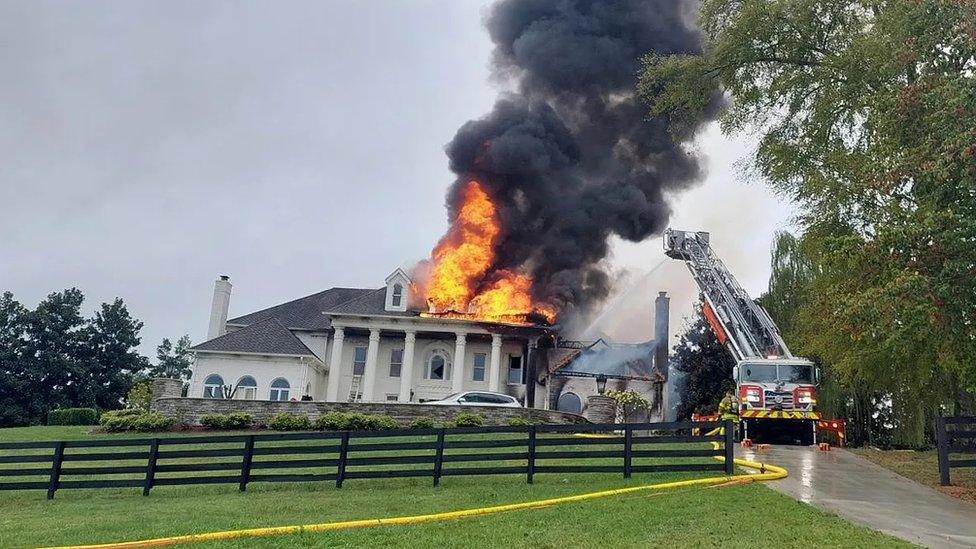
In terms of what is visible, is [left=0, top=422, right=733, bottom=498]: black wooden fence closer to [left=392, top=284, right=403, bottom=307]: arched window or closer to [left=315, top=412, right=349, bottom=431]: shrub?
[left=315, top=412, right=349, bottom=431]: shrub

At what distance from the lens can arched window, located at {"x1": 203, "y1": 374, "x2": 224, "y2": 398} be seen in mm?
31969

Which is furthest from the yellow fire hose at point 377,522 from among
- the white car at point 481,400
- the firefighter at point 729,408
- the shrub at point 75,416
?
the shrub at point 75,416

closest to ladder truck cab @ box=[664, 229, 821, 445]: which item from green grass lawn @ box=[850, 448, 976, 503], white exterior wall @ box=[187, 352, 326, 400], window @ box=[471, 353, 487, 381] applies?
green grass lawn @ box=[850, 448, 976, 503]

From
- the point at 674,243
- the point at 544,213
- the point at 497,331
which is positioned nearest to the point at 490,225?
the point at 544,213

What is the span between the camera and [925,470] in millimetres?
14641

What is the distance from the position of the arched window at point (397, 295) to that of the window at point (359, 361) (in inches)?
119

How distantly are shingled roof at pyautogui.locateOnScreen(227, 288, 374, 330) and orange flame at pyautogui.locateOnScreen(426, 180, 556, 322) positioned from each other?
4610mm

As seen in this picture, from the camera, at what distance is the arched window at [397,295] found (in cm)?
3494

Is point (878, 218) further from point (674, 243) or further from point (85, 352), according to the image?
point (85, 352)

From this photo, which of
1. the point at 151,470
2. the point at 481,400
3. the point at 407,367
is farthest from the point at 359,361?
the point at 151,470

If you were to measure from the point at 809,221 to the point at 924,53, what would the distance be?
665 centimetres

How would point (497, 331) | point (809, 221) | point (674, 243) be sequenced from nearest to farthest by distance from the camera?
1. point (809, 221)
2. point (674, 243)
3. point (497, 331)

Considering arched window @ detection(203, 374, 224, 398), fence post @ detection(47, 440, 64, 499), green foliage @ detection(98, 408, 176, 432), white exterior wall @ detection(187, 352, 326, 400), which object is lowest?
fence post @ detection(47, 440, 64, 499)

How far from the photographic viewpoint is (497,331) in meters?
33.5
